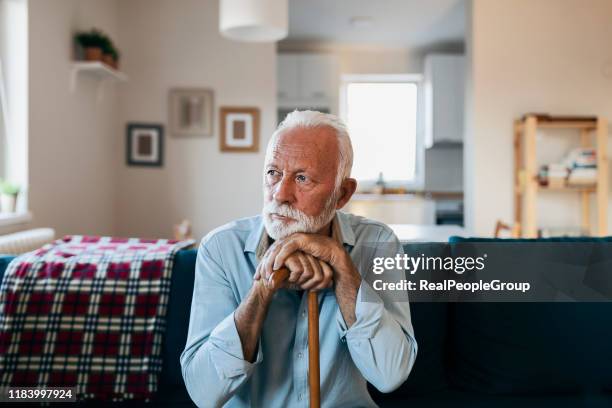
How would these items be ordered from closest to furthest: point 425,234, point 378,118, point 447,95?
point 425,234, point 447,95, point 378,118

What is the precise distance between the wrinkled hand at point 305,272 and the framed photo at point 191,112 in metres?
3.92

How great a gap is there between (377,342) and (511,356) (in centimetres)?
72

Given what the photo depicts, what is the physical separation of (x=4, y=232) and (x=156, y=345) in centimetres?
156

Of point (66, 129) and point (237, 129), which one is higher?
point (237, 129)

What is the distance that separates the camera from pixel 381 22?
19.3 ft

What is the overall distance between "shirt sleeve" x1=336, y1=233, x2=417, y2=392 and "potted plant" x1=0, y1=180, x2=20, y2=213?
7.50 ft

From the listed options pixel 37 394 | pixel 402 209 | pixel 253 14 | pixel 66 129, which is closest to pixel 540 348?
pixel 37 394

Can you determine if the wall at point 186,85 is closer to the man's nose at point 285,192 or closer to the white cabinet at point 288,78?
the white cabinet at point 288,78

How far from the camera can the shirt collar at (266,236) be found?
1286mm

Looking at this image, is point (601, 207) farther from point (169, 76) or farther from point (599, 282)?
point (169, 76)

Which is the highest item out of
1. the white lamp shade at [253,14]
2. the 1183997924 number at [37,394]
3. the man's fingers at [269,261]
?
the white lamp shade at [253,14]

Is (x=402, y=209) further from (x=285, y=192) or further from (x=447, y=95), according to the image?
(x=285, y=192)

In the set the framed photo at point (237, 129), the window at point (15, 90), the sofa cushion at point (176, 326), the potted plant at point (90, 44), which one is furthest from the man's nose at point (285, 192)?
the framed photo at point (237, 129)

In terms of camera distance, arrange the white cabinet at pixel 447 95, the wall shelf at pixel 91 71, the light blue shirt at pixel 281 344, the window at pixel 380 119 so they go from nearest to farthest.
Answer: the light blue shirt at pixel 281 344
the wall shelf at pixel 91 71
the white cabinet at pixel 447 95
the window at pixel 380 119
